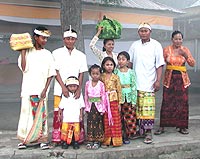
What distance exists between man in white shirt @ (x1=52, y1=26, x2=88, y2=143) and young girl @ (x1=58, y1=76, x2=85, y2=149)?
0.07 m

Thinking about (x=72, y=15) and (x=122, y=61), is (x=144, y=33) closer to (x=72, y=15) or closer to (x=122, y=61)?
(x=122, y=61)

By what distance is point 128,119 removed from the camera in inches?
182

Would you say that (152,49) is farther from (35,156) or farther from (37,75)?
(35,156)

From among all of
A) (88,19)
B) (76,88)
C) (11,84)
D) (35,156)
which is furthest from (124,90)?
(11,84)

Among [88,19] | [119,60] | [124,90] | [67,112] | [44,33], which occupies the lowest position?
[67,112]

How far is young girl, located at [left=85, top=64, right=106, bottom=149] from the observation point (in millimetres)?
4316

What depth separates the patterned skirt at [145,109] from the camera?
182 inches

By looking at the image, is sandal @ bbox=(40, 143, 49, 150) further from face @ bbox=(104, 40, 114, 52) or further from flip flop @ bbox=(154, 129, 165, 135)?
flip flop @ bbox=(154, 129, 165, 135)

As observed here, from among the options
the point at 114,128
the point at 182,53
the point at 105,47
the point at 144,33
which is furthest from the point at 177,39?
the point at 114,128

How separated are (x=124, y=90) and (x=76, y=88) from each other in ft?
2.38

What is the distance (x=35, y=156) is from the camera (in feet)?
13.8

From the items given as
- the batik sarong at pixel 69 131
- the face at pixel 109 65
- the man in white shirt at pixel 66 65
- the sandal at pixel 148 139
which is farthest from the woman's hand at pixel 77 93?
the sandal at pixel 148 139

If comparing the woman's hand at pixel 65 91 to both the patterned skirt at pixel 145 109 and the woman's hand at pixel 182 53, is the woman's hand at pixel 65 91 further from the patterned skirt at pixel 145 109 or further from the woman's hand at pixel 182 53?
the woman's hand at pixel 182 53

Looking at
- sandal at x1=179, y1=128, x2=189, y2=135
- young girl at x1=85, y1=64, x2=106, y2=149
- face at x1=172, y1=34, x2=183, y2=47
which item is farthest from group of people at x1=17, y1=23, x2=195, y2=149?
sandal at x1=179, y1=128, x2=189, y2=135
